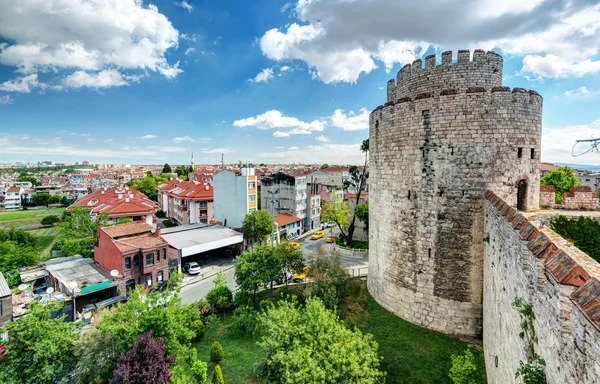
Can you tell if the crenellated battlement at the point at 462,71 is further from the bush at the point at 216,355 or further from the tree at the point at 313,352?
the bush at the point at 216,355

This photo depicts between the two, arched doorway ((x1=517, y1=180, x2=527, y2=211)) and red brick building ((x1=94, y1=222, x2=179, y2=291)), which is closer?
arched doorway ((x1=517, y1=180, x2=527, y2=211))

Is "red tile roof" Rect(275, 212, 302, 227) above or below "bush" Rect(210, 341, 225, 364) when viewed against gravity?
above

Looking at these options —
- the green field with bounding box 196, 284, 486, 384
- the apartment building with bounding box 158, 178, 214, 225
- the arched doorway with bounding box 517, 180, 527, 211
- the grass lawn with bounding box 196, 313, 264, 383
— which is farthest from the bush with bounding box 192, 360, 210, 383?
the apartment building with bounding box 158, 178, 214, 225

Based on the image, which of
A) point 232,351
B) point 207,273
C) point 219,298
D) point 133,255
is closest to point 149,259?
point 133,255

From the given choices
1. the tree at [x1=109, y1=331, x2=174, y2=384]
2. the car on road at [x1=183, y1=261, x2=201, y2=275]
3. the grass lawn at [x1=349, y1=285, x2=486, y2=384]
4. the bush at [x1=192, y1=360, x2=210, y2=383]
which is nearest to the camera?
the tree at [x1=109, y1=331, x2=174, y2=384]

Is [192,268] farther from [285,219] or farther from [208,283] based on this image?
[285,219]

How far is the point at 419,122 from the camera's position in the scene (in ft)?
39.9

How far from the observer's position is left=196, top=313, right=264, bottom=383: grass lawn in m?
13.2

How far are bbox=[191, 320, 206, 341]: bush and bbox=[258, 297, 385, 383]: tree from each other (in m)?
8.59

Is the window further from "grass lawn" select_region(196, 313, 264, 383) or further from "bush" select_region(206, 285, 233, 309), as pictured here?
"grass lawn" select_region(196, 313, 264, 383)

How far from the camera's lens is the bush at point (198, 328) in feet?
53.6

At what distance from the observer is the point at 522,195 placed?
12.0 metres

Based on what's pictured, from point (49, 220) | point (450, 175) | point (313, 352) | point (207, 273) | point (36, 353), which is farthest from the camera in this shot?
point (49, 220)

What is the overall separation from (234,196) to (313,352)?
3047 centimetres
